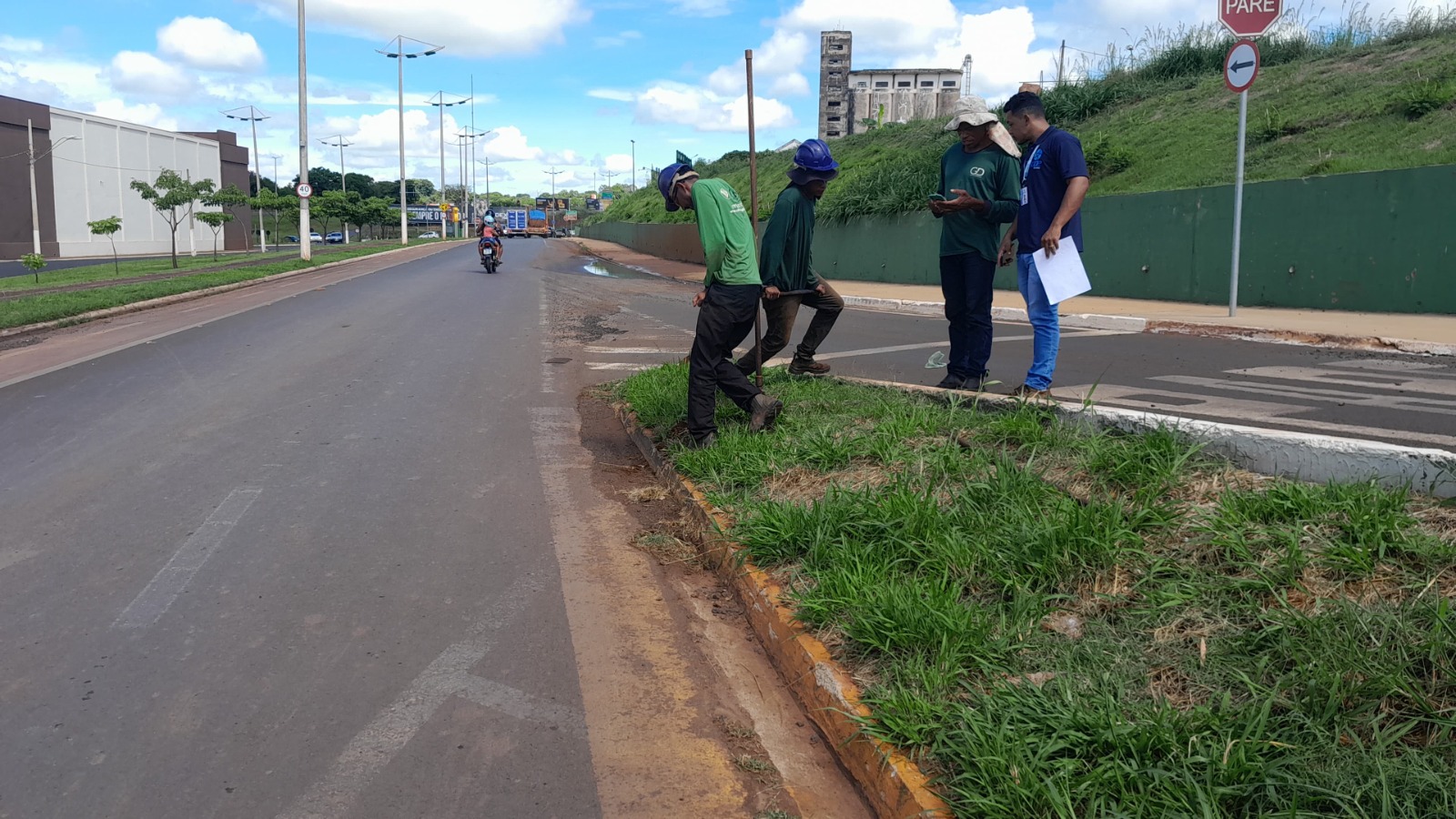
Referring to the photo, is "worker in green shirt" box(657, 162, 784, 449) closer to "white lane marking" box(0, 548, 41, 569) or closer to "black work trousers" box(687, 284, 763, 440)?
"black work trousers" box(687, 284, 763, 440)

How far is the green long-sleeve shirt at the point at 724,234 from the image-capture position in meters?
5.59

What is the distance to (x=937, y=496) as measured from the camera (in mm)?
4355

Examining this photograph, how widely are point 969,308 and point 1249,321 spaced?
718 centimetres

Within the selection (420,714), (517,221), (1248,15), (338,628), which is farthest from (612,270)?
(517,221)

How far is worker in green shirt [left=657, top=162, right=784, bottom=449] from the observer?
5625 millimetres

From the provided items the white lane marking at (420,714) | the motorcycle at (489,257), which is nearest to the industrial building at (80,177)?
the motorcycle at (489,257)

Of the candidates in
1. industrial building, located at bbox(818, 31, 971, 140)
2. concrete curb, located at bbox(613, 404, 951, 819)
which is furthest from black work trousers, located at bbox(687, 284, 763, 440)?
A: industrial building, located at bbox(818, 31, 971, 140)

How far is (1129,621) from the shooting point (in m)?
3.17

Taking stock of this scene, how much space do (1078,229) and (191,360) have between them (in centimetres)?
858

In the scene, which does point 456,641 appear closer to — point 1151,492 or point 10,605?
point 10,605

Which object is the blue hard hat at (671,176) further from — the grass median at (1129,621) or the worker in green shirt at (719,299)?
the grass median at (1129,621)

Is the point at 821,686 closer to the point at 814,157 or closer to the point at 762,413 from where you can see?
the point at 762,413

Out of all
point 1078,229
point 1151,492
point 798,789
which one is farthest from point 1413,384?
point 798,789

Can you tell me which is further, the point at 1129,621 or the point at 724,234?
the point at 724,234
